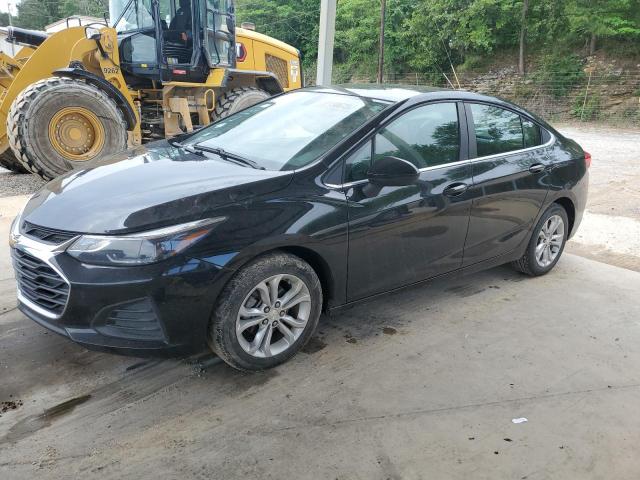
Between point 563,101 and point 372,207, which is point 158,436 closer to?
point 372,207

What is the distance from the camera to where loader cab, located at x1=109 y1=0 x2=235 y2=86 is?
8375 millimetres

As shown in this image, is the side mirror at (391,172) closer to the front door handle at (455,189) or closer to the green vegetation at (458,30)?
the front door handle at (455,189)

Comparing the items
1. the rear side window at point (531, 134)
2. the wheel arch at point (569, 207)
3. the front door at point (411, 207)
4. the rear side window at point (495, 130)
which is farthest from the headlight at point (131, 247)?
the wheel arch at point (569, 207)

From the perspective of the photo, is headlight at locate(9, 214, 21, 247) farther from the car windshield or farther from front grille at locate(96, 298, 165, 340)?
the car windshield

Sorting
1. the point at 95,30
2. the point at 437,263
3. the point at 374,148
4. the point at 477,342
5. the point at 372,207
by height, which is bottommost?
the point at 477,342

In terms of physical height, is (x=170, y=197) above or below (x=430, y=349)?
above

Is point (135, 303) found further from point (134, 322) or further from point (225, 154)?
point (225, 154)

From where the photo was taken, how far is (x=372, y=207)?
323cm

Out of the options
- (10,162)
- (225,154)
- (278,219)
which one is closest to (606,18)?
(10,162)

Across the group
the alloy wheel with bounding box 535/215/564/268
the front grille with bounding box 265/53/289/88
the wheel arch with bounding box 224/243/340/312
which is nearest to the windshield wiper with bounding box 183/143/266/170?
the wheel arch with bounding box 224/243/340/312

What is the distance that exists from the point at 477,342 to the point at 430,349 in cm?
36

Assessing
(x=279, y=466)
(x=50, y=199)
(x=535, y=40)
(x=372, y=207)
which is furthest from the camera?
(x=535, y=40)

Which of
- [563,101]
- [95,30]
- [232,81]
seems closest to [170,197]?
[95,30]

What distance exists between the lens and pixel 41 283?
8.96 feet
